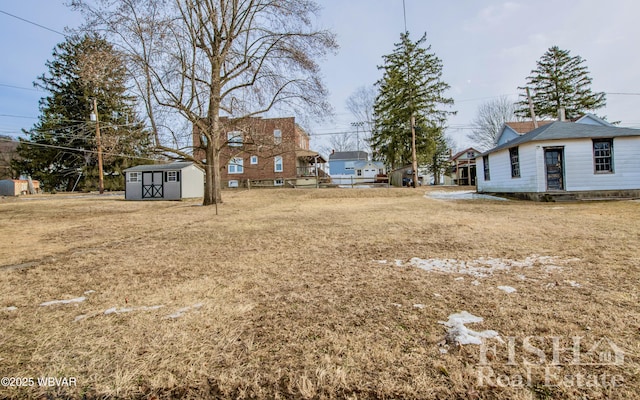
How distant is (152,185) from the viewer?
2234 centimetres

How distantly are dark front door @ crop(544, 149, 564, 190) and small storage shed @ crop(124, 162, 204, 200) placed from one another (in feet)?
75.1

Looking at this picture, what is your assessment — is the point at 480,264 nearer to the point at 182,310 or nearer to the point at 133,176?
the point at 182,310

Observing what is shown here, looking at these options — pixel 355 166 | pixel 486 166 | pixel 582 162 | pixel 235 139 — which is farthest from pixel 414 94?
pixel 355 166

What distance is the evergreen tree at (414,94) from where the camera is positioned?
2566 cm

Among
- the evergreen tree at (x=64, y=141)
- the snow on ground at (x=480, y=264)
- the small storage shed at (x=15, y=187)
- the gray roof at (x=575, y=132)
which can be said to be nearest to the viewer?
the snow on ground at (x=480, y=264)

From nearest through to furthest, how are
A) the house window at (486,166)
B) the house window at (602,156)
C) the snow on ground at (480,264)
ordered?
the snow on ground at (480,264) < the house window at (602,156) < the house window at (486,166)

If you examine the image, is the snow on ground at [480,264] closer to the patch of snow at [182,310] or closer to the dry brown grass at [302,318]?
the dry brown grass at [302,318]

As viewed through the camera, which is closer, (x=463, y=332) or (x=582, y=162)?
(x=463, y=332)

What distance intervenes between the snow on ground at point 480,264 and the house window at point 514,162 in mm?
13413

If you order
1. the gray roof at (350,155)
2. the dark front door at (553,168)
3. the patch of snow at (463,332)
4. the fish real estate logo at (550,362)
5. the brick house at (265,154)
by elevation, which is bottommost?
the fish real estate logo at (550,362)

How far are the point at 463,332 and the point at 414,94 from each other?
26.4 meters

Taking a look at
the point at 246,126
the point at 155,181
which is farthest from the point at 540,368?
the point at 155,181

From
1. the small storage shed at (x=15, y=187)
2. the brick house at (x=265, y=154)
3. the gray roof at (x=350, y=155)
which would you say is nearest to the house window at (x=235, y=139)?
the brick house at (x=265, y=154)

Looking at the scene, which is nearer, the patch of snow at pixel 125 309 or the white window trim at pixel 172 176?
the patch of snow at pixel 125 309
